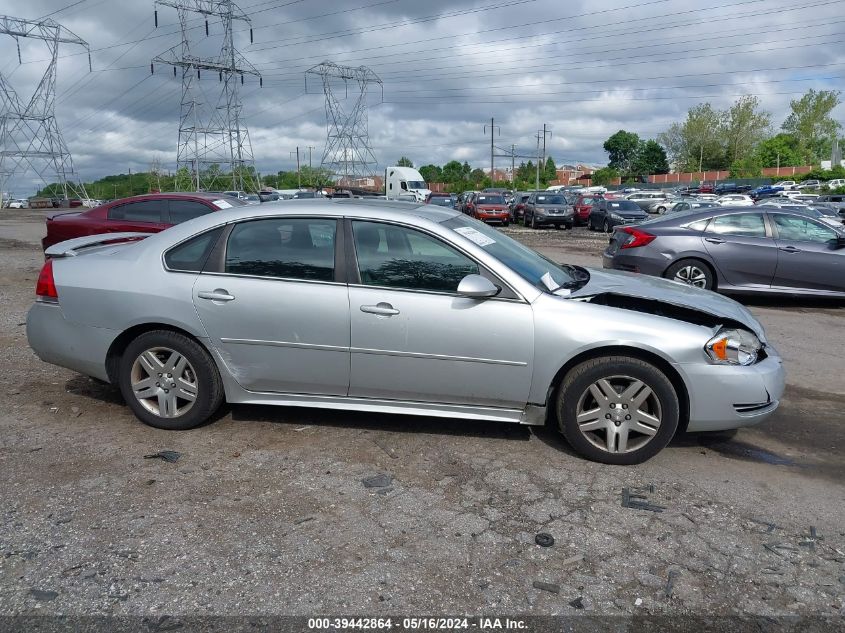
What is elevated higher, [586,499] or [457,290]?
[457,290]

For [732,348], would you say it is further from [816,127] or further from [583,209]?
[816,127]

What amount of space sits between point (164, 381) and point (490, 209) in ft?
93.6

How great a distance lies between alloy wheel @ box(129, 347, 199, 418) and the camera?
4.57 m

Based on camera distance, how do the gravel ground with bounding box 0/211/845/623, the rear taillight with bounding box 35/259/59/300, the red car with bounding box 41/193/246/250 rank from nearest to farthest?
the gravel ground with bounding box 0/211/845/623 → the rear taillight with bounding box 35/259/59/300 → the red car with bounding box 41/193/246/250

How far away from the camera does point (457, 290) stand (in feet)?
13.8

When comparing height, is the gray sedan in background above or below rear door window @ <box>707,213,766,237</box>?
below

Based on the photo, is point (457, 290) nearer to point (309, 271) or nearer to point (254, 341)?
point (309, 271)

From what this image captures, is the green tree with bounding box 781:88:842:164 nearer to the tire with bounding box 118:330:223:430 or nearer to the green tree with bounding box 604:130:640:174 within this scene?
the green tree with bounding box 604:130:640:174

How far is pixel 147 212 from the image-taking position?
11.0 m

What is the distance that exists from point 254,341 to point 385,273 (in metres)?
0.95

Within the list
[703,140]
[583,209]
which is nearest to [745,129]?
[703,140]

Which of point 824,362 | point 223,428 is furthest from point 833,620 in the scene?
point 824,362

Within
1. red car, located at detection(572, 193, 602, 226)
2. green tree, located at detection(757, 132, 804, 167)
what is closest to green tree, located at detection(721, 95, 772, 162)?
green tree, located at detection(757, 132, 804, 167)

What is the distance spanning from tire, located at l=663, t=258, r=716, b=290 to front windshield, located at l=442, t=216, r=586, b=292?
5159 millimetres
